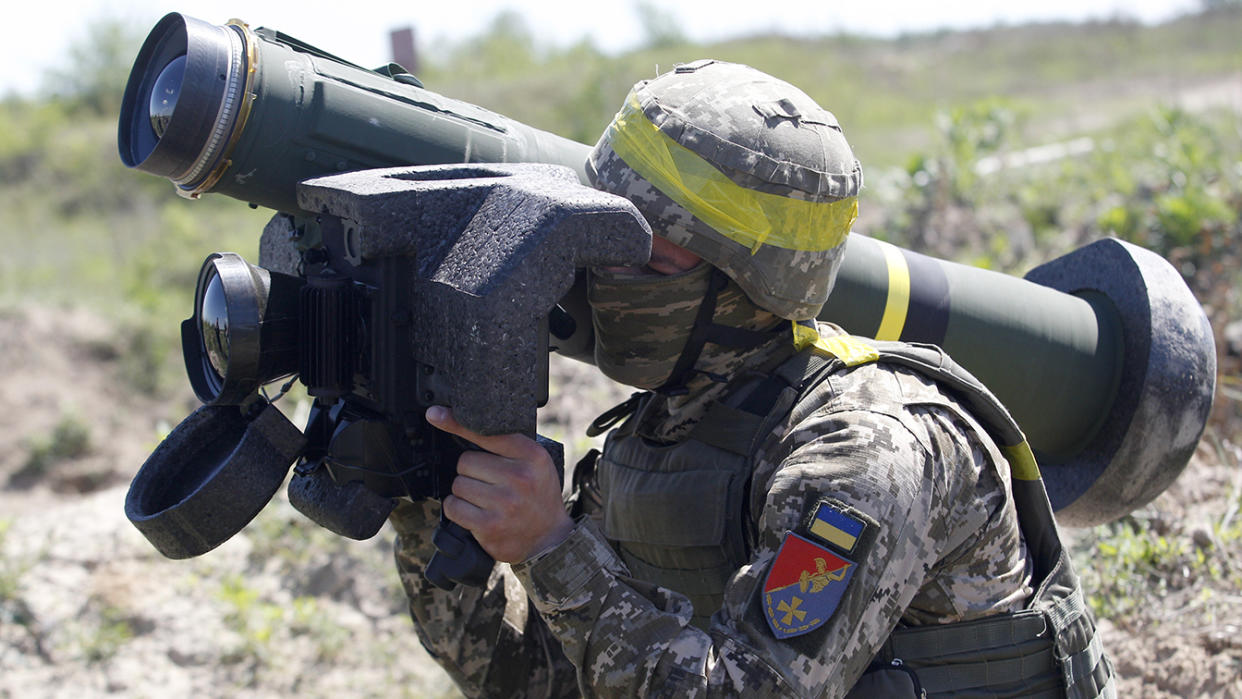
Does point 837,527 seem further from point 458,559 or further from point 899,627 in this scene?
point 458,559

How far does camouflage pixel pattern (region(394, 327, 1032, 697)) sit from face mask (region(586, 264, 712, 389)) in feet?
0.91

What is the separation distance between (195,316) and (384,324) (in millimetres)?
→ 387

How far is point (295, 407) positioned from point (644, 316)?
581cm

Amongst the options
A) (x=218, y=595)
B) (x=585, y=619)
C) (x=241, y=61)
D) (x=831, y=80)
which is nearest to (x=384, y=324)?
(x=585, y=619)

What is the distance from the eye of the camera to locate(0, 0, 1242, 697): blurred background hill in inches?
134

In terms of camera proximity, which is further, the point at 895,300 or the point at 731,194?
the point at 895,300

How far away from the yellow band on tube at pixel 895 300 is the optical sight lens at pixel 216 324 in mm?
1576

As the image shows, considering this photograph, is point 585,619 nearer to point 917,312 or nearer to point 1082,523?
point 917,312

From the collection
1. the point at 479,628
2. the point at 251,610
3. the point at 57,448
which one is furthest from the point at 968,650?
the point at 57,448

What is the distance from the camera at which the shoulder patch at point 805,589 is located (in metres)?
1.63

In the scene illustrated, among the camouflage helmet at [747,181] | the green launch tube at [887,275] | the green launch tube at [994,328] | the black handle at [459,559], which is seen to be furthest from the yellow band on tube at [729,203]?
the black handle at [459,559]

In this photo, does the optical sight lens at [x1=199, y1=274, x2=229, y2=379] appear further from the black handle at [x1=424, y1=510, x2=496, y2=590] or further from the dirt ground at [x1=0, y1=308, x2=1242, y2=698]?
the dirt ground at [x1=0, y1=308, x2=1242, y2=698]

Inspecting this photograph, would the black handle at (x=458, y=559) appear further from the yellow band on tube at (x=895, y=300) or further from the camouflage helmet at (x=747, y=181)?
the yellow band on tube at (x=895, y=300)

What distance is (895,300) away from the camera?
8.38ft
